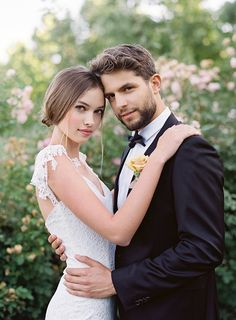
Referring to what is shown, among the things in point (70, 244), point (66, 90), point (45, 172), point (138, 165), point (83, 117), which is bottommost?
point (70, 244)

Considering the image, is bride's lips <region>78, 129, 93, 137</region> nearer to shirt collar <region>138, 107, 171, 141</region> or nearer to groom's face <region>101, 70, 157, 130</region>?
groom's face <region>101, 70, 157, 130</region>

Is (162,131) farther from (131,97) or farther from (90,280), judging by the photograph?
(90,280)

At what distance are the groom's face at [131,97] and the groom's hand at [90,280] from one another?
721mm

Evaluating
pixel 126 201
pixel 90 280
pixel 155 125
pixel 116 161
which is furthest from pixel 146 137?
pixel 116 161

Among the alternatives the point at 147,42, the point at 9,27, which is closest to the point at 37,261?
the point at 147,42

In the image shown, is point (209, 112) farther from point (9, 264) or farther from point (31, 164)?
point (9, 264)

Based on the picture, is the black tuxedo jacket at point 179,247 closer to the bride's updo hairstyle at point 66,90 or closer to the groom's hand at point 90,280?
the groom's hand at point 90,280

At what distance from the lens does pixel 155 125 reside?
2.76m

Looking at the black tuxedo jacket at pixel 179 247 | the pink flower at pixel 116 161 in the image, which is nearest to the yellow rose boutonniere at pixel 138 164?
the black tuxedo jacket at pixel 179 247

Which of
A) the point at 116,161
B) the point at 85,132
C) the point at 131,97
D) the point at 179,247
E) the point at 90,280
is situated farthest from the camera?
the point at 116,161

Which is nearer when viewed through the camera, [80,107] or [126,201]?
[126,201]

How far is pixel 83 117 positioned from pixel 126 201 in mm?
552

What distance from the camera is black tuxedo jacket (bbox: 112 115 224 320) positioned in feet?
7.61

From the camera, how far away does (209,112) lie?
554 centimetres
